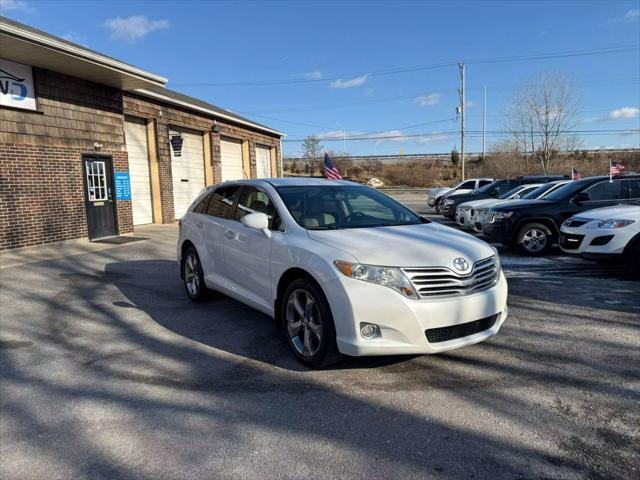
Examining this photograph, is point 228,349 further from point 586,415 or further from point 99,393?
point 586,415

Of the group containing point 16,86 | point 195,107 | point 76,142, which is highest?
point 195,107

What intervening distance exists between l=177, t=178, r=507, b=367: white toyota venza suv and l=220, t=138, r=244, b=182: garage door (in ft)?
52.3

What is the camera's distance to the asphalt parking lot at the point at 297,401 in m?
2.63

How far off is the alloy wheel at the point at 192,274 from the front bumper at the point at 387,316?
114 inches

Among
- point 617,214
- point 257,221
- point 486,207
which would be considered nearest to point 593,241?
point 617,214

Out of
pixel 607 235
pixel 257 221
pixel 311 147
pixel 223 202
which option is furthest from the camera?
pixel 311 147

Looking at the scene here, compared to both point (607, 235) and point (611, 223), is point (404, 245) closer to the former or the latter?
point (607, 235)

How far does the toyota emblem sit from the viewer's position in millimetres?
3586

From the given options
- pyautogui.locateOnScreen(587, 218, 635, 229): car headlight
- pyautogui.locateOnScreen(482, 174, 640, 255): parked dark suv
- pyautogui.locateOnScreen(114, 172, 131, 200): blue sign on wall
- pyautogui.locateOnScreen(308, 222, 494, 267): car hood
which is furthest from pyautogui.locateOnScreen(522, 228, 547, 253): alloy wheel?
pyautogui.locateOnScreen(114, 172, 131, 200): blue sign on wall

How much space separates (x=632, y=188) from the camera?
8.93m

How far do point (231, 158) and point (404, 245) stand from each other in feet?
61.7

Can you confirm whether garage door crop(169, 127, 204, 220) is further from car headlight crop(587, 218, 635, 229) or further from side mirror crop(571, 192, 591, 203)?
car headlight crop(587, 218, 635, 229)

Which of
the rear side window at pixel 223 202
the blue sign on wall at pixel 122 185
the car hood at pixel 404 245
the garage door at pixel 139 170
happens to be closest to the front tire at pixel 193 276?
the rear side window at pixel 223 202

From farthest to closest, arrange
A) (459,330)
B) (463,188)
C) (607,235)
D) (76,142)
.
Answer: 1. (463,188)
2. (76,142)
3. (607,235)
4. (459,330)
